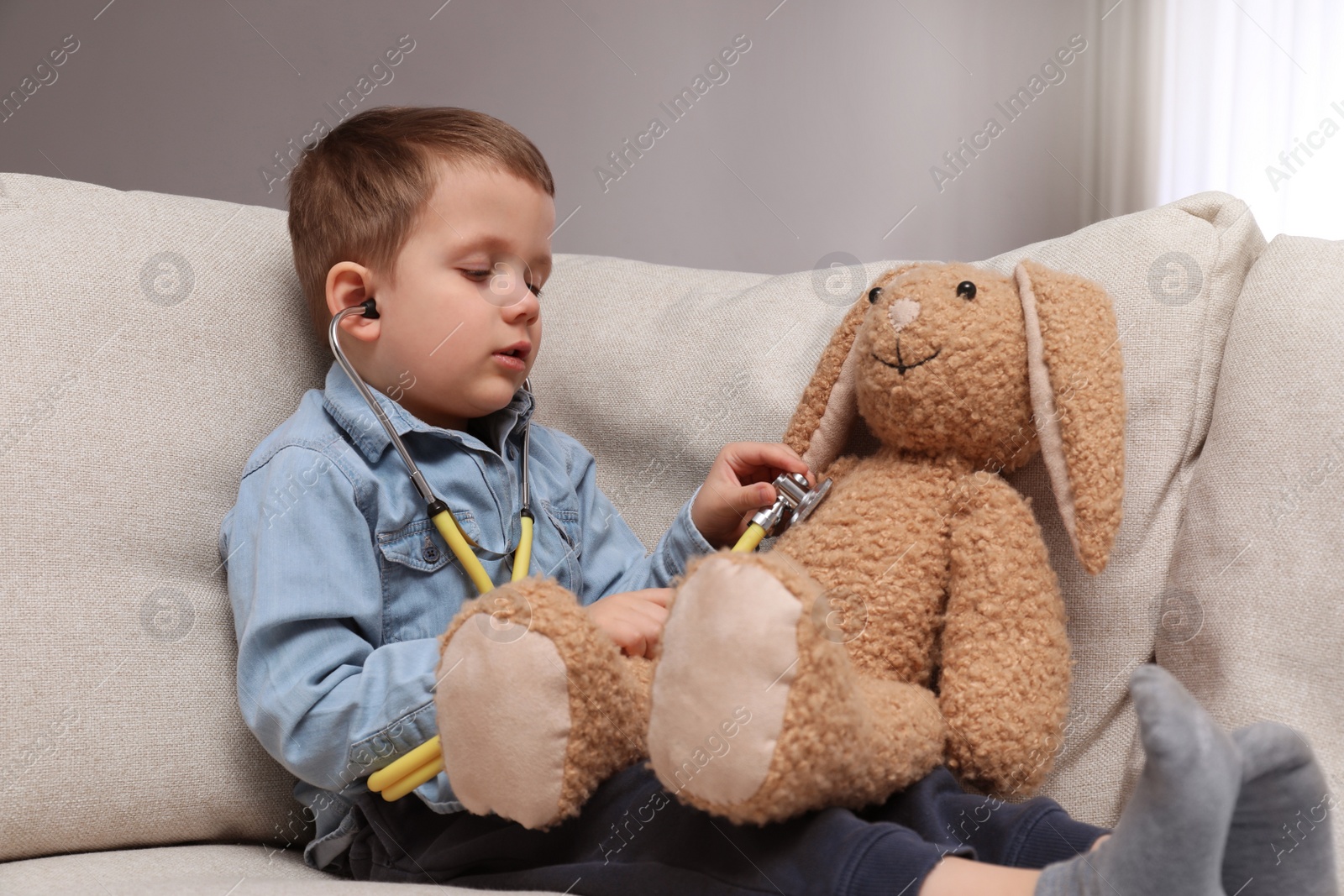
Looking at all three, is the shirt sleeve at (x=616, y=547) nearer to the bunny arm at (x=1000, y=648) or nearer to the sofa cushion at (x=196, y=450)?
the sofa cushion at (x=196, y=450)

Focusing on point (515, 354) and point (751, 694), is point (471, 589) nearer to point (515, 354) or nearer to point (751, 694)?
point (515, 354)

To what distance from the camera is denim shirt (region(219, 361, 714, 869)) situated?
2.64 ft

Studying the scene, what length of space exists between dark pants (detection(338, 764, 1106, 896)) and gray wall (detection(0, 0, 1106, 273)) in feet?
4.97

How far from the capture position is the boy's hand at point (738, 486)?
0.96 m

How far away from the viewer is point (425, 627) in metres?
0.91

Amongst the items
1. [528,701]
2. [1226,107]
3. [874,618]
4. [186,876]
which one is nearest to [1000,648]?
[874,618]

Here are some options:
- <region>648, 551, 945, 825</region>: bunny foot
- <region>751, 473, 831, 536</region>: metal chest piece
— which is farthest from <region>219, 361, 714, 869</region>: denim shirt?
<region>648, 551, 945, 825</region>: bunny foot

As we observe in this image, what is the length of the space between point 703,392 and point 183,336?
540mm

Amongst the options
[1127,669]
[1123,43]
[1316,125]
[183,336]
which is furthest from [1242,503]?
[1123,43]

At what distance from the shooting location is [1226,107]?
2.20 metres

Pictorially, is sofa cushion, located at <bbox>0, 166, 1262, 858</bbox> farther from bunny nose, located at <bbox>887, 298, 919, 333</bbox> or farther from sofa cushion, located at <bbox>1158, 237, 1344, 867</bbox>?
bunny nose, located at <bbox>887, 298, 919, 333</bbox>

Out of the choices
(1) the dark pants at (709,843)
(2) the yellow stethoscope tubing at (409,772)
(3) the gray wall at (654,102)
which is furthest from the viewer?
(3) the gray wall at (654,102)

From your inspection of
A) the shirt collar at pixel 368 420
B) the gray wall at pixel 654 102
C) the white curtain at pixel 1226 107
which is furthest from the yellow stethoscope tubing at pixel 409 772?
the white curtain at pixel 1226 107

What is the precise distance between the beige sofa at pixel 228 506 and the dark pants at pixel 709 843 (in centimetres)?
10
